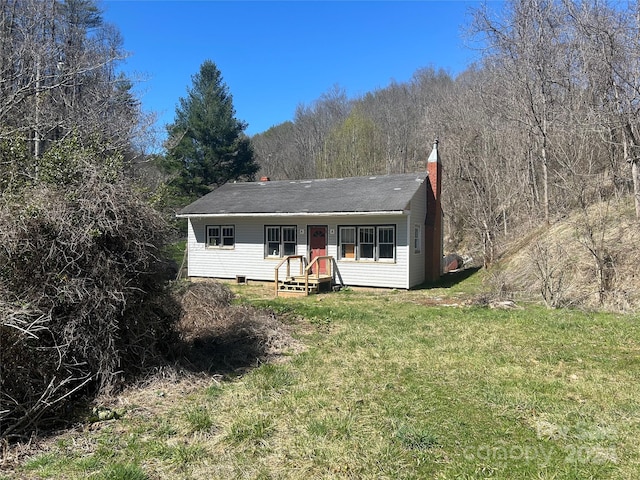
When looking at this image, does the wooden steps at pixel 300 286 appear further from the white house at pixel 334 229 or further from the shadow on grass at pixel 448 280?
the shadow on grass at pixel 448 280

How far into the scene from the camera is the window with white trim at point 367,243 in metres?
14.0

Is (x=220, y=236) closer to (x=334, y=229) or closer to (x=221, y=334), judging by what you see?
(x=334, y=229)

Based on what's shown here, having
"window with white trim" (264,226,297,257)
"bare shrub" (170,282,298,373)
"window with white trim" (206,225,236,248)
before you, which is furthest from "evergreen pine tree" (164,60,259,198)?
"bare shrub" (170,282,298,373)

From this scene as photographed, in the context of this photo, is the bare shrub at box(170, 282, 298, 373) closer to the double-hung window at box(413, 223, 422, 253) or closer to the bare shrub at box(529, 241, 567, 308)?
the bare shrub at box(529, 241, 567, 308)

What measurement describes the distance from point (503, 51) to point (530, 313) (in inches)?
593

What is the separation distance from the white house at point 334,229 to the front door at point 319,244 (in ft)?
0.12

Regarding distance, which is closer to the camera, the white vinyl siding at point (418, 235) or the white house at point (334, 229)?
the white house at point (334, 229)

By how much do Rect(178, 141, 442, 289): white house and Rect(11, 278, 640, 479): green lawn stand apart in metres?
7.03

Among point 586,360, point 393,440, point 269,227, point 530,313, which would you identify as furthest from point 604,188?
point 393,440

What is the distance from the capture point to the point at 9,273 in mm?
3977

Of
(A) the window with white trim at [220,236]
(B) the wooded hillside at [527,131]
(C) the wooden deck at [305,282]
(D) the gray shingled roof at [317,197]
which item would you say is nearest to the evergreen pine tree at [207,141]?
(B) the wooded hillside at [527,131]

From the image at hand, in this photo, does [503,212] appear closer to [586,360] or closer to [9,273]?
[586,360]

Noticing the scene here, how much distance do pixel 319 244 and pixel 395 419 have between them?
444 inches

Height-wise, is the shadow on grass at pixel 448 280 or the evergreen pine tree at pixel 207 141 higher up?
the evergreen pine tree at pixel 207 141
